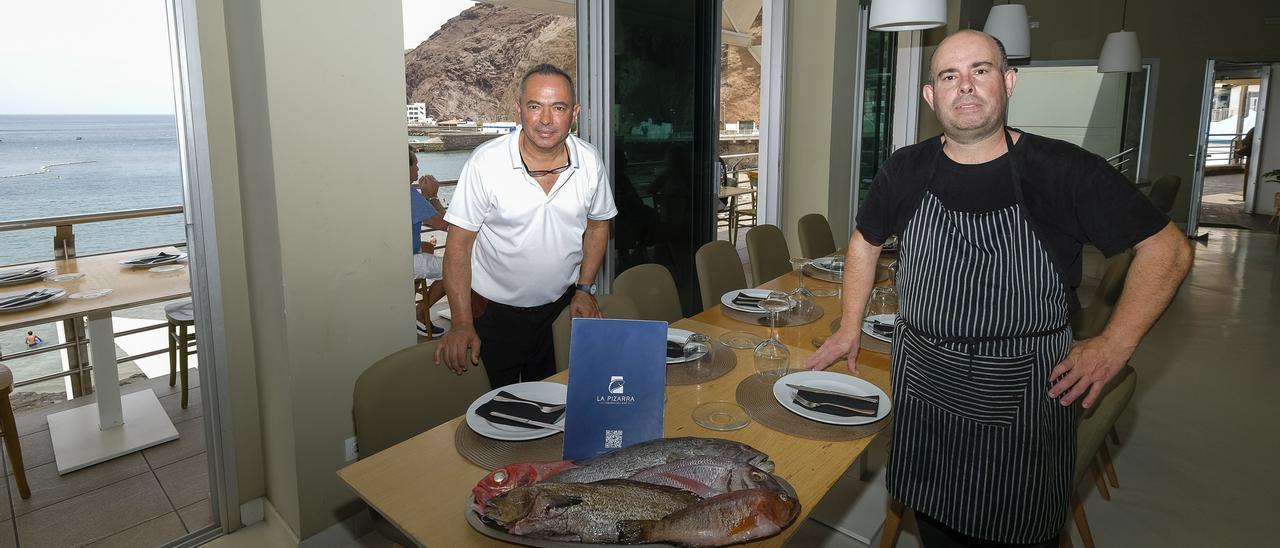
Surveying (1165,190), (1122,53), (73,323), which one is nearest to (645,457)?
(73,323)

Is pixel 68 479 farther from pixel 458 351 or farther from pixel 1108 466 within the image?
pixel 1108 466

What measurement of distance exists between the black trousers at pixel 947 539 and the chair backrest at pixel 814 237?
2624mm

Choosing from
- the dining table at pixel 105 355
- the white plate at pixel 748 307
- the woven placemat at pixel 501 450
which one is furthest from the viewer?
the dining table at pixel 105 355

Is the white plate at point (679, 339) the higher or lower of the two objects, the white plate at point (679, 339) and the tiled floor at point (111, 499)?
the higher

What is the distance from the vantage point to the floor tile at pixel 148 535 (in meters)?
2.92

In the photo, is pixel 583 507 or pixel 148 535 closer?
pixel 583 507

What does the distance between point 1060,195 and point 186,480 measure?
364cm

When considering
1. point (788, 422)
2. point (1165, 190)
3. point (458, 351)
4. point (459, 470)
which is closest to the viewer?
point (459, 470)

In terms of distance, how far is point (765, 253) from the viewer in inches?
166

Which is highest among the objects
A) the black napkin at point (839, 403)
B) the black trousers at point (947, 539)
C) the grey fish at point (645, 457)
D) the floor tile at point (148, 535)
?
the grey fish at point (645, 457)

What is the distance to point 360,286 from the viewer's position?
271 centimetres

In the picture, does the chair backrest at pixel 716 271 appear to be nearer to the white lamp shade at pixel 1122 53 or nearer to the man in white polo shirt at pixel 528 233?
the man in white polo shirt at pixel 528 233

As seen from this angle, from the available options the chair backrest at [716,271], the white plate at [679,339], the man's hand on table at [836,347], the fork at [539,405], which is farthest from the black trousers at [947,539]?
the chair backrest at [716,271]

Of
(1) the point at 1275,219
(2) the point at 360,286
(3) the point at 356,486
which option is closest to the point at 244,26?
(2) the point at 360,286
